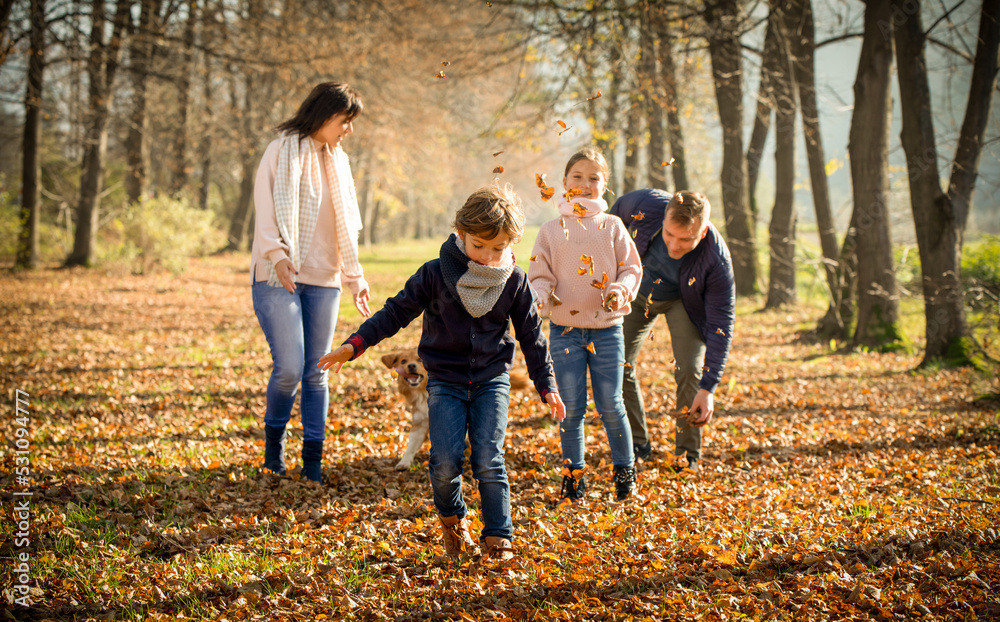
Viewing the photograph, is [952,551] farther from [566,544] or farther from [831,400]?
[831,400]

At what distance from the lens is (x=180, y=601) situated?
2.95 metres

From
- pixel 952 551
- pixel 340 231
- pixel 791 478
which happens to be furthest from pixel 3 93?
pixel 952 551

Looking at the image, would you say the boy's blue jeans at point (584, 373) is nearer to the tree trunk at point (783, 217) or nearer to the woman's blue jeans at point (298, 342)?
the woman's blue jeans at point (298, 342)

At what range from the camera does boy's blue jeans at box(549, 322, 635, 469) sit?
4.03 metres

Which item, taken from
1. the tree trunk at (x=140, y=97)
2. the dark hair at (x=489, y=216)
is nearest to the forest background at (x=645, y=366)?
the tree trunk at (x=140, y=97)

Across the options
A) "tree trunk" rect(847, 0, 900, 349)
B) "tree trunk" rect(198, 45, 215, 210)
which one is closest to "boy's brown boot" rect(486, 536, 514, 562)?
"tree trunk" rect(847, 0, 900, 349)

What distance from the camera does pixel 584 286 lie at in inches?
157

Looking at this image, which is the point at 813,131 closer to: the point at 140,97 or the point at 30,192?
the point at 140,97

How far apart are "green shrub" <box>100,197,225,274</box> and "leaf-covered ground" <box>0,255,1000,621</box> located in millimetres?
10539

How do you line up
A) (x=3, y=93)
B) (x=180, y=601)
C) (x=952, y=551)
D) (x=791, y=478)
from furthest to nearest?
(x=3, y=93)
(x=791, y=478)
(x=952, y=551)
(x=180, y=601)

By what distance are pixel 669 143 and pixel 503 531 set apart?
44.5 ft

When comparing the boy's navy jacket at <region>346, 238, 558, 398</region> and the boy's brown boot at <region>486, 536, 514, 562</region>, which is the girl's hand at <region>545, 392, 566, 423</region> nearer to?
the boy's navy jacket at <region>346, 238, 558, 398</region>

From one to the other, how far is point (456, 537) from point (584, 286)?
1.63 m

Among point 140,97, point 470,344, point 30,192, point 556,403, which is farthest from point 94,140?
point 556,403
